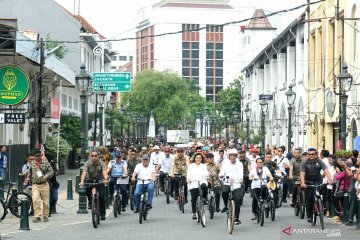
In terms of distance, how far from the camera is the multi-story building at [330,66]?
4003 cm

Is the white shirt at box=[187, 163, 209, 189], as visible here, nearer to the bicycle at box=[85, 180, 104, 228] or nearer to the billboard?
the bicycle at box=[85, 180, 104, 228]

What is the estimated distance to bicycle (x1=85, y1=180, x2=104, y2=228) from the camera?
1908 centimetres

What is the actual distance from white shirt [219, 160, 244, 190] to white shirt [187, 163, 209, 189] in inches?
36.0

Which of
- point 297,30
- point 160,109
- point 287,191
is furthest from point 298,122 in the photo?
point 160,109

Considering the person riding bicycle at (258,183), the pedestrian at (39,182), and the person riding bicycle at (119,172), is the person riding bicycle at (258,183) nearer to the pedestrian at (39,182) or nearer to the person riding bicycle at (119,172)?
the person riding bicycle at (119,172)

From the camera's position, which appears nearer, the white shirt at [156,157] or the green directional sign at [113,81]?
the white shirt at [156,157]

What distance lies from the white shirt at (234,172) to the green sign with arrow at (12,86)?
391 inches

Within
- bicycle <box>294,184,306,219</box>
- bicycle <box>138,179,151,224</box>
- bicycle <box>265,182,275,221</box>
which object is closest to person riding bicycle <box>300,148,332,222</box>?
bicycle <box>294,184,306,219</box>

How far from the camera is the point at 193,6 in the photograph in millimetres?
186000

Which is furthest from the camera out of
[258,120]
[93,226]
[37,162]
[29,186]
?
[258,120]

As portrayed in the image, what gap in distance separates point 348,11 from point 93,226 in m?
25.0

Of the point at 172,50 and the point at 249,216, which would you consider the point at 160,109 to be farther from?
the point at 249,216

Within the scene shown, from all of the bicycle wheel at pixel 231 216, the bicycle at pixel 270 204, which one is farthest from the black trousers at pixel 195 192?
the bicycle wheel at pixel 231 216

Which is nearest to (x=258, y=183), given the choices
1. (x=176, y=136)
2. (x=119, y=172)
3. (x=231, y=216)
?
(x=231, y=216)
